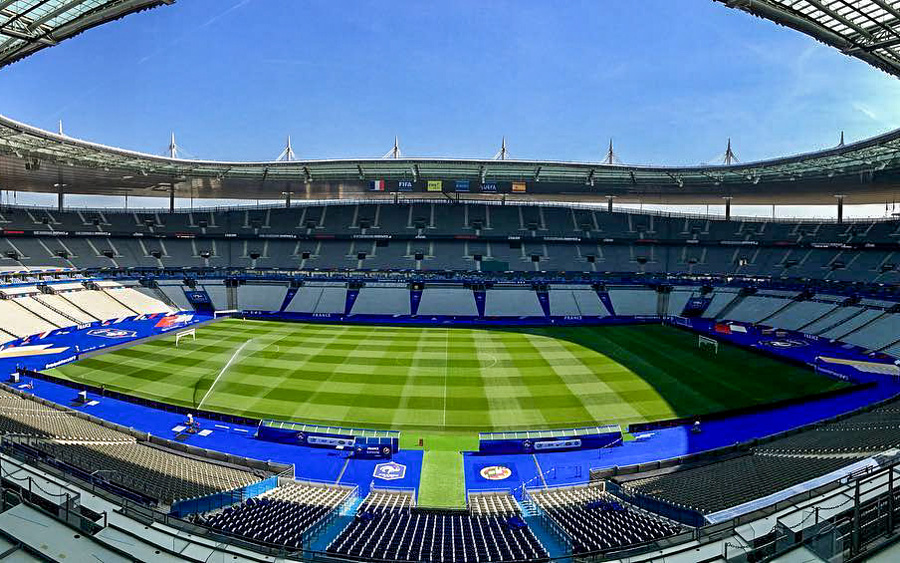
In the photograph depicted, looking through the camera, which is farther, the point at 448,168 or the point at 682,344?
the point at 448,168

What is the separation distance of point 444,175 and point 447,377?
31.7 metres

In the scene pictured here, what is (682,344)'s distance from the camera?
37188 millimetres

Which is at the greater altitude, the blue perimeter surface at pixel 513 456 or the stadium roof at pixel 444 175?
the stadium roof at pixel 444 175

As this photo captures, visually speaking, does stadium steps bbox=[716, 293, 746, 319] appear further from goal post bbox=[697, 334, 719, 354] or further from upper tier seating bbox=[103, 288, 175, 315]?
upper tier seating bbox=[103, 288, 175, 315]

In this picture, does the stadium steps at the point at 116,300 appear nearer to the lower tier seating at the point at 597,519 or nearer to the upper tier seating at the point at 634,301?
the lower tier seating at the point at 597,519

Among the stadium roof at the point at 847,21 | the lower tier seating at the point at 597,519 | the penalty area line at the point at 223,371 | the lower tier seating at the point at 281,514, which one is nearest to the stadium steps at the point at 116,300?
the penalty area line at the point at 223,371

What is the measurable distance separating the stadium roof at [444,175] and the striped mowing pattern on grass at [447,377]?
62.9 feet

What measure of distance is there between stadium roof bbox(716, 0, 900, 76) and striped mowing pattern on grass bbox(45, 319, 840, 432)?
659 inches

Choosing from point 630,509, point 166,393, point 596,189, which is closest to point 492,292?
point 596,189

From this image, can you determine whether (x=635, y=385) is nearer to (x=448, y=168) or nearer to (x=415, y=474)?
(x=415, y=474)

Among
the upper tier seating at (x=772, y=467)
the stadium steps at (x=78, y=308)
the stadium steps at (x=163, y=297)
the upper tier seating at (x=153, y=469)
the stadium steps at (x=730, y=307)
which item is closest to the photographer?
the upper tier seating at (x=772, y=467)

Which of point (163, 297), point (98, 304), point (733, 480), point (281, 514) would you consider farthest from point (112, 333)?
point (733, 480)

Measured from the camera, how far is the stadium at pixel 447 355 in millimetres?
10352

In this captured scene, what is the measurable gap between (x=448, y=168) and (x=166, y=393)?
1435 inches
